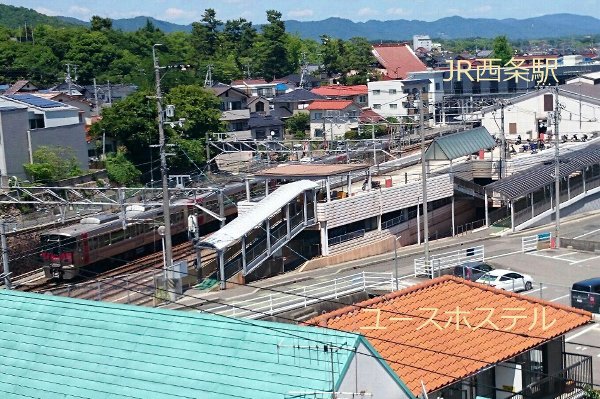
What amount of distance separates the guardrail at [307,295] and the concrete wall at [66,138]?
18.4 m

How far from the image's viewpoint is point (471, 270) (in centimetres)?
2136

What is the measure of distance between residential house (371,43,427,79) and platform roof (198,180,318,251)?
5474 centimetres

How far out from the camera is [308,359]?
8.94 metres

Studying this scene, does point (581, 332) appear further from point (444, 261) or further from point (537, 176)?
point (537, 176)

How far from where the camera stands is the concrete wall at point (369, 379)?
882 cm

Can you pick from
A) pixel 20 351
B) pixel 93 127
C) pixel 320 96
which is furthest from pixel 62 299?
pixel 320 96

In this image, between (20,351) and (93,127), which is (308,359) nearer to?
Result: (20,351)

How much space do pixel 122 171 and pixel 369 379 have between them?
2965 cm

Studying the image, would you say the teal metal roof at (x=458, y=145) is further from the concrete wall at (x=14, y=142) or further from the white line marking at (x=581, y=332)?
the concrete wall at (x=14, y=142)

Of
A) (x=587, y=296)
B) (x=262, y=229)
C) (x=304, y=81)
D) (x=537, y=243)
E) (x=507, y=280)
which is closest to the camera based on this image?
(x=587, y=296)

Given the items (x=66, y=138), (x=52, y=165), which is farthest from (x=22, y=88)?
(x=52, y=165)

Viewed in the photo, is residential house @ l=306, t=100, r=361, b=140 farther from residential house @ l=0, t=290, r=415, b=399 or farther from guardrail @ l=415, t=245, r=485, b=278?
residential house @ l=0, t=290, r=415, b=399

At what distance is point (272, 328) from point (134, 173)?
29.4m

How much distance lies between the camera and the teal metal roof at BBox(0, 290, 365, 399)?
Result: 8906 millimetres
